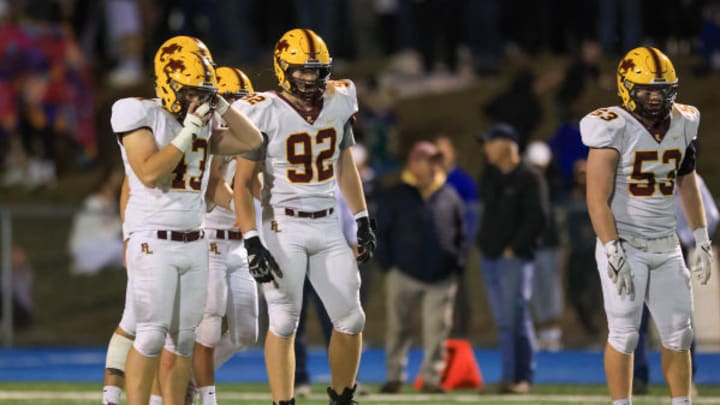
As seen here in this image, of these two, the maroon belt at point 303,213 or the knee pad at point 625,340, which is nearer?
the knee pad at point 625,340

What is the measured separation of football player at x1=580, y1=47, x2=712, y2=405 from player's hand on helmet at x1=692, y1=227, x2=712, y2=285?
1.06ft

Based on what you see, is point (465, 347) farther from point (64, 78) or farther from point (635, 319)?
point (64, 78)

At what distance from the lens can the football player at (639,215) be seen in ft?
25.2

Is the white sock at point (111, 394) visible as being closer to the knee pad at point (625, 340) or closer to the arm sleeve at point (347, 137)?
the arm sleeve at point (347, 137)

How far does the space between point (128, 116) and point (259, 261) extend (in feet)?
3.27

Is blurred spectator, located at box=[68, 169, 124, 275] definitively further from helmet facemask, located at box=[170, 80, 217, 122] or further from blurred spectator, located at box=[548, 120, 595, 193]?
helmet facemask, located at box=[170, 80, 217, 122]

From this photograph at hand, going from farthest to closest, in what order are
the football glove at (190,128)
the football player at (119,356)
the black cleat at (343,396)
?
1. the black cleat at (343,396)
2. the football player at (119,356)
3. the football glove at (190,128)

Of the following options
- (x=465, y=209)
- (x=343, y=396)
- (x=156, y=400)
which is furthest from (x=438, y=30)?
(x=156, y=400)

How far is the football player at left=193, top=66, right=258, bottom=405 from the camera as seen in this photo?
810cm

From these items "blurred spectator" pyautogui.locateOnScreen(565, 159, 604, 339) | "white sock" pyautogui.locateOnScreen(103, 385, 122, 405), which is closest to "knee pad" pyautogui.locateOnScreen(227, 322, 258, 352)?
"white sock" pyautogui.locateOnScreen(103, 385, 122, 405)

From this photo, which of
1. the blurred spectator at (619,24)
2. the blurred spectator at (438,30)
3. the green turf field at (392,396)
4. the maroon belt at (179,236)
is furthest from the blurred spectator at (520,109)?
the maroon belt at (179,236)

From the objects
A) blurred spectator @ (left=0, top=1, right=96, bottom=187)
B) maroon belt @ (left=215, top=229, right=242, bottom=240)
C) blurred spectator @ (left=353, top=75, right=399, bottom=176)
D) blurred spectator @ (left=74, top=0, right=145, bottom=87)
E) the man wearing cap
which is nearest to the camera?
maroon belt @ (left=215, top=229, right=242, bottom=240)

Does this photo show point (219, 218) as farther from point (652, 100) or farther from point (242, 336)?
point (652, 100)

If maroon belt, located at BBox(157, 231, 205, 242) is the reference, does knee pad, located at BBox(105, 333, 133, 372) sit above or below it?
below
